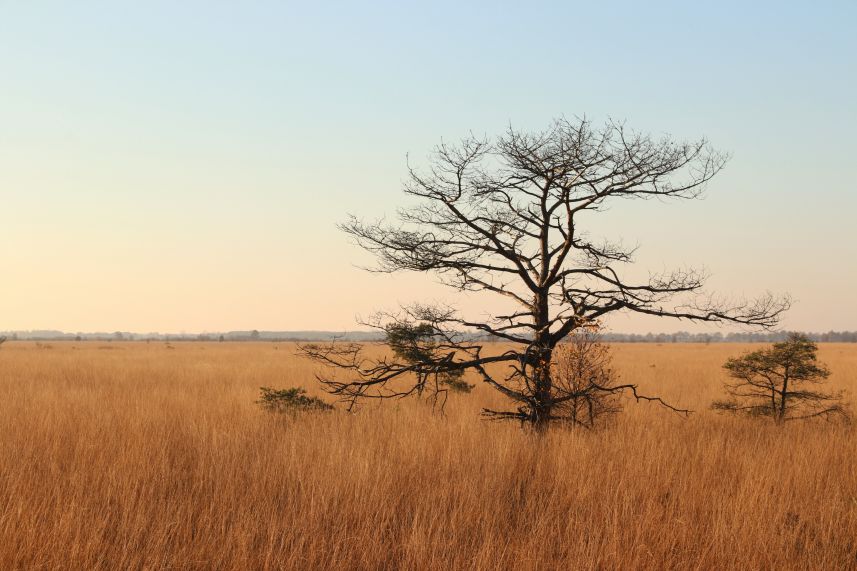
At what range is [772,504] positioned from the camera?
19.4 feet

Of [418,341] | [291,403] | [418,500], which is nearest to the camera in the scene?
[418,500]

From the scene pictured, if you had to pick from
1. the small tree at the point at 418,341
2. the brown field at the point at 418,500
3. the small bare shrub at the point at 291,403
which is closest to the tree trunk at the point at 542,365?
the brown field at the point at 418,500

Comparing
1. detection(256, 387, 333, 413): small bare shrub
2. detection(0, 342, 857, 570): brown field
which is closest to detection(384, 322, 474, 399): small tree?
detection(0, 342, 857, 570): brown field

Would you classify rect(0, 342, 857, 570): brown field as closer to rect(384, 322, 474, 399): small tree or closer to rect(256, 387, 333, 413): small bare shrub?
rect(384, 322, 474, 399): small tree

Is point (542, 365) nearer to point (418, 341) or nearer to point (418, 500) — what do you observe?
point (418, 341)

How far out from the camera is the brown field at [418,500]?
4.62m

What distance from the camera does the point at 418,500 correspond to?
5.88 meters

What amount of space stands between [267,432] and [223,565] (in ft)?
17.5

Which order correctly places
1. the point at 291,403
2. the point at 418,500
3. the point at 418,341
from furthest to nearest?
the point at 291,403, the point at 418,341, the point at 418,500

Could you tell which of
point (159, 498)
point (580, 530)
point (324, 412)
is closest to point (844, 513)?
point (580, 530)

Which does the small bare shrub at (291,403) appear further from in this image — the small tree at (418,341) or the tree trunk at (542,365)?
the tree trunk at (542,365)

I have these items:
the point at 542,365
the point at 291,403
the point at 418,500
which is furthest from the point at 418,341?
the point at 291,403

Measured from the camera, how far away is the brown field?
4.62 m

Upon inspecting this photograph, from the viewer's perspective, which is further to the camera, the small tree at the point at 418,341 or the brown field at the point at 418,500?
the small tree at the point at 418,341
